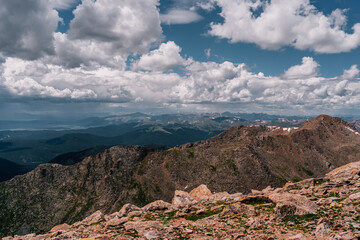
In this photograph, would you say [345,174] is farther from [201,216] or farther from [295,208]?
[201,216]

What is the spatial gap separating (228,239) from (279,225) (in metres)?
7.68

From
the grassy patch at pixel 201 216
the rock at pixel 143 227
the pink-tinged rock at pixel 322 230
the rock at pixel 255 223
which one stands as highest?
the pink-tinged rock at pixel 322 230

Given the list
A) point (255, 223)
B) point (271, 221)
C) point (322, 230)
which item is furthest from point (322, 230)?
point (255, 223)

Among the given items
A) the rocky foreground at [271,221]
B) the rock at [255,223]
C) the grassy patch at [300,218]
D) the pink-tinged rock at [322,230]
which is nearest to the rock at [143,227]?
the rocky foreground at [271,221]

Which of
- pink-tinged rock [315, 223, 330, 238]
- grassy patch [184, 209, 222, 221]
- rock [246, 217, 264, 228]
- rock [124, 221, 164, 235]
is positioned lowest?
grassy patch [184, 209, 222, 221]

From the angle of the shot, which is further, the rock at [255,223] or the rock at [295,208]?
the rock at [295,208]

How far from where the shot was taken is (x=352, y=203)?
27016 mm

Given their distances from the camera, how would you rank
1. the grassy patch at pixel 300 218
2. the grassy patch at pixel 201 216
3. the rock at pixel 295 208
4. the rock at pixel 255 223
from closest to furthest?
the grassy patch at pixel 300 218
the rock at pixel 255 223
the rock at pixel 295 208
the grassy patch at pixel 201 216

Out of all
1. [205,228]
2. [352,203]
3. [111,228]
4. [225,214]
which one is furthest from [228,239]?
[111,228]

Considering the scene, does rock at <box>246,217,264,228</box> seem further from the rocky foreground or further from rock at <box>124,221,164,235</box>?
rock at <box>124,221,164,235</box>

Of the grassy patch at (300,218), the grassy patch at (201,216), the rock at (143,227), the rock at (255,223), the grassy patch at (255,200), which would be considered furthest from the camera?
the grassy patch at (255,200)

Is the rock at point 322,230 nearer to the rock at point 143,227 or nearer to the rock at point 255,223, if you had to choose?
the rock at point 255,223

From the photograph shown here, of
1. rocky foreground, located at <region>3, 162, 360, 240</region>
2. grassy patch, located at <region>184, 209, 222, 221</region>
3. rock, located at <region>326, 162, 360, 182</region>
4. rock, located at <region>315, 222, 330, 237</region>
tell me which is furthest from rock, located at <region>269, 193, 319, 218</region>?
rock, located at <region>326, 162, 360, 182</region>

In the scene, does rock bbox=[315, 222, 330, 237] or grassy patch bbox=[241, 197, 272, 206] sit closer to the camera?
rock bbox=[315, 222, 330, 237]
